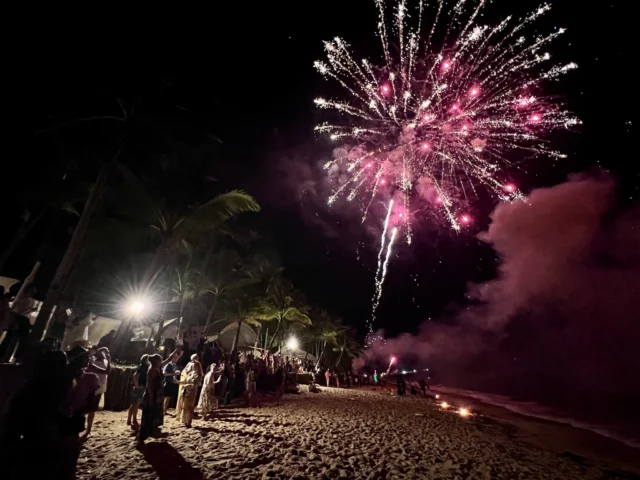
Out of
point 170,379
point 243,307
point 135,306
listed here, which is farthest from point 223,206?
point 243,307

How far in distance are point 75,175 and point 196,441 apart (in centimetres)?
1290

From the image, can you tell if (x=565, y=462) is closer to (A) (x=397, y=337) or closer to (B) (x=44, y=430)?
(B) (x=44, y=430)

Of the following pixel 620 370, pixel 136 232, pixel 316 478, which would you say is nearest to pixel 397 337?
pixel 620 370

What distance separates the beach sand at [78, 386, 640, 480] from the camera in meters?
5.62

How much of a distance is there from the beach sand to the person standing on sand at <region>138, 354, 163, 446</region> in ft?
0.82

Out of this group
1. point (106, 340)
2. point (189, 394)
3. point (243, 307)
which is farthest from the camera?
point (243, 307)

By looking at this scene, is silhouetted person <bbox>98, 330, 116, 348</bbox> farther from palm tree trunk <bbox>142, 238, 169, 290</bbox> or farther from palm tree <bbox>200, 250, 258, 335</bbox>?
palm tree <bbox>200, 250, 258, 335</bbox>

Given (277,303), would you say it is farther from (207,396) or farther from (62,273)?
(62,273)

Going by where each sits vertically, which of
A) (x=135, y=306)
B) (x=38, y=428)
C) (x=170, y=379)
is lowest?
(x=38, y=428)

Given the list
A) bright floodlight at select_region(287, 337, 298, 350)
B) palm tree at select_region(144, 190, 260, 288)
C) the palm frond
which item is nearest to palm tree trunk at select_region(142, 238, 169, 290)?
palm tree at select_region(144, 190, 260, 288)

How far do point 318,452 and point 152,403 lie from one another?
3358 mm

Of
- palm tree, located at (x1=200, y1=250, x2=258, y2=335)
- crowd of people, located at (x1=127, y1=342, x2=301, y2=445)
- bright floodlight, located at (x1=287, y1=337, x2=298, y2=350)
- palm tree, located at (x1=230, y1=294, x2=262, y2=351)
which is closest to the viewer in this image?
crowd of people, located at (x1=127, y1=342, x2=301, y2=445)

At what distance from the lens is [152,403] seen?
6797 mm

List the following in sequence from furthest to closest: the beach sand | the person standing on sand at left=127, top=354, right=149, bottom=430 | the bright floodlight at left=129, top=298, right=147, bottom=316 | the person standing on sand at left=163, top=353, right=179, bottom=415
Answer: the bright floodlight at left=129, top=298, right=147, bottom=316 < the person standing on sand at left=163, top=353, right=179, bottom=415 < the person standing on sand at left=127, top=354, right=149, bottom=430 < the beach sand
